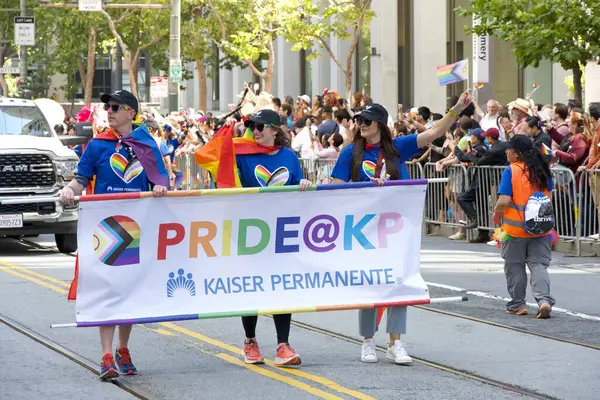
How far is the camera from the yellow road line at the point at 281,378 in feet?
27.2

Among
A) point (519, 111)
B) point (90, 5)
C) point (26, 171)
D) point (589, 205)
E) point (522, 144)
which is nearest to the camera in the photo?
point (522, 144)

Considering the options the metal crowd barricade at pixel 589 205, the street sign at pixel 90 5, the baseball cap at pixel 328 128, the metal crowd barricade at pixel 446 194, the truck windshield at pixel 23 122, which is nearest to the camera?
the metal crowd barricade at pixel 589 205

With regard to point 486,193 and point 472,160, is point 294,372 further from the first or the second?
point 472,160

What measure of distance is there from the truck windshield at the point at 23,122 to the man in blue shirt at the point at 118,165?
9.80m

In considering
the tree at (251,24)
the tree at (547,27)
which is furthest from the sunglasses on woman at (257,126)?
the tree at (251,24)

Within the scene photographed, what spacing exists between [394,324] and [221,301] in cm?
127

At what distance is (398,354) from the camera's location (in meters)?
9.31

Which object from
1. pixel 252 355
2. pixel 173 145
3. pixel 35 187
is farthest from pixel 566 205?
pixel 173 145

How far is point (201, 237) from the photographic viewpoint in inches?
358

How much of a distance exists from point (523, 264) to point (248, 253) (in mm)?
3815

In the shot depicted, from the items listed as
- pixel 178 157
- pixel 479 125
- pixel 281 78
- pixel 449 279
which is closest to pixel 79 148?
pixel 178 157

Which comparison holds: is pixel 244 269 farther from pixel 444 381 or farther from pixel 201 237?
pixel 444 381

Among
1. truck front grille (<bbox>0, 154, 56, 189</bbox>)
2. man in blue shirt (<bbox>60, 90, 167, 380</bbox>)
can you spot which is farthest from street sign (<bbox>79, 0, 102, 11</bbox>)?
man in blue shirt (<bbox>60, 90, 167, 380</bbox>)

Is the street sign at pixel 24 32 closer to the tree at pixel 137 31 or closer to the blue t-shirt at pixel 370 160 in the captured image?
the tree at pixel 137 31
